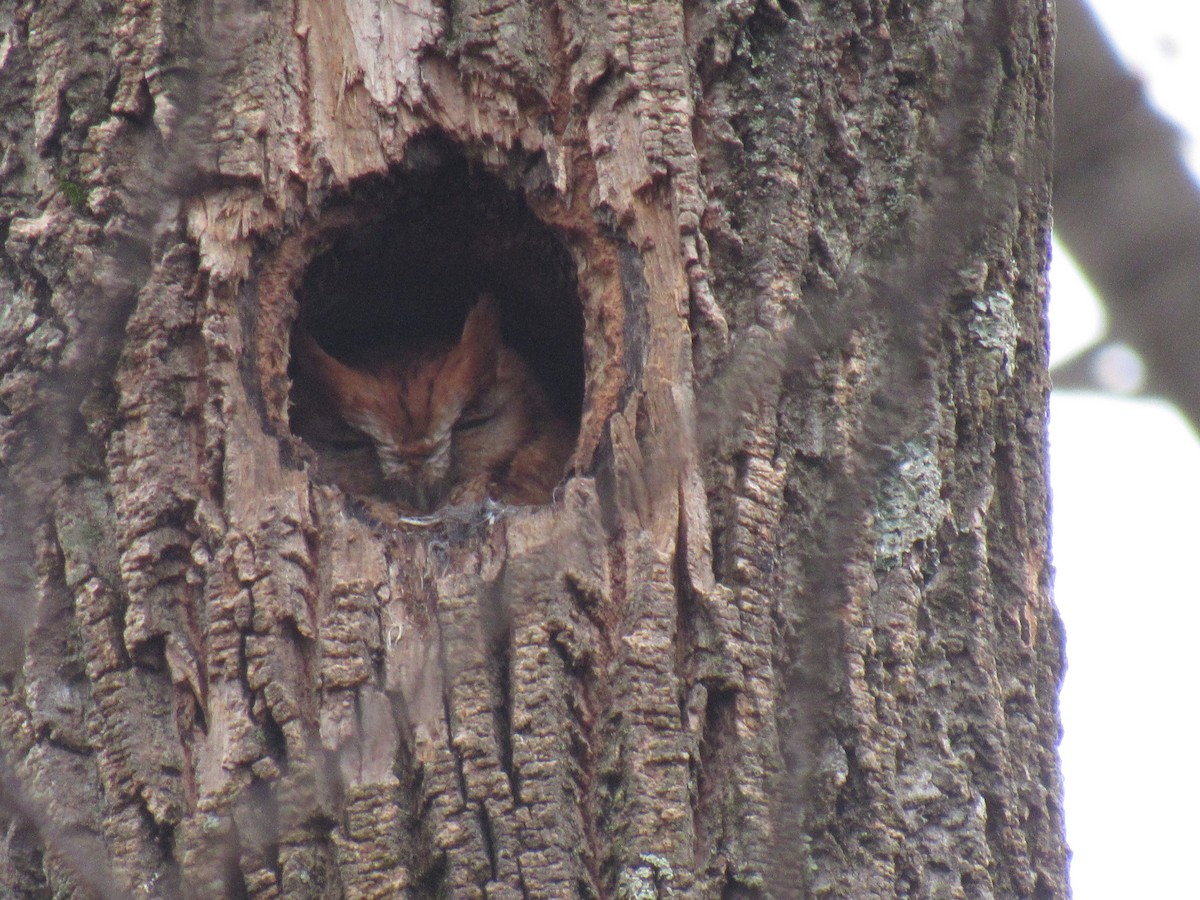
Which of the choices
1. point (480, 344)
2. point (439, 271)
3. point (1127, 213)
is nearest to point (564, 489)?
point (1127, 213)

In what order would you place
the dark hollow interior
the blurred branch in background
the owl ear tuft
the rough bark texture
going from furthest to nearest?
the owl ear tuft, the dark hollow interior, the rough bark texture, the blurred branch in background

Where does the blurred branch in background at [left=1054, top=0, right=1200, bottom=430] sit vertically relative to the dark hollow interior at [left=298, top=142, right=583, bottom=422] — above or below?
below

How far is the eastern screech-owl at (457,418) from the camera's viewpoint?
3.54 meters

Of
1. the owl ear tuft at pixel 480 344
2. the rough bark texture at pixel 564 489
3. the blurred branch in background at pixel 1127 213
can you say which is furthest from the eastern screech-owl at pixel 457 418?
the blurred branch in background at pixel 1127 213

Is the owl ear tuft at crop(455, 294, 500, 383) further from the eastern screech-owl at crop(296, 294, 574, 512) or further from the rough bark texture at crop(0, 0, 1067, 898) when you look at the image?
the rough bark texture at crop(0, 0, 1067, 898)

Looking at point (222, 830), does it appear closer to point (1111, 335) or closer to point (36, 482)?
point (36, 482)

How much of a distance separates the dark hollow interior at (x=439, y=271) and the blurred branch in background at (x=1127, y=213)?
1149 millimetres

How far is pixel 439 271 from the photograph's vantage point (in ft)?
10.6

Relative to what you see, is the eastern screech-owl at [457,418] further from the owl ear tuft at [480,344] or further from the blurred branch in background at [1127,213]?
the blurred branch in background at [1127,213]

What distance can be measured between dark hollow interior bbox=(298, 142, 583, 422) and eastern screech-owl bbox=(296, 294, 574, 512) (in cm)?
6

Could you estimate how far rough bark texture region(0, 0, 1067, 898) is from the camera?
185 centimetres

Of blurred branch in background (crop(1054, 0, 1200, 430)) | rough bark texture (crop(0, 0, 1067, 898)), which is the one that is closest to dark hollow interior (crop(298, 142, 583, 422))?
rough bark texture (crop(0, 0, 1067, 898))

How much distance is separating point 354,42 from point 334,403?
142cm

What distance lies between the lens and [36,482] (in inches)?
80.7
